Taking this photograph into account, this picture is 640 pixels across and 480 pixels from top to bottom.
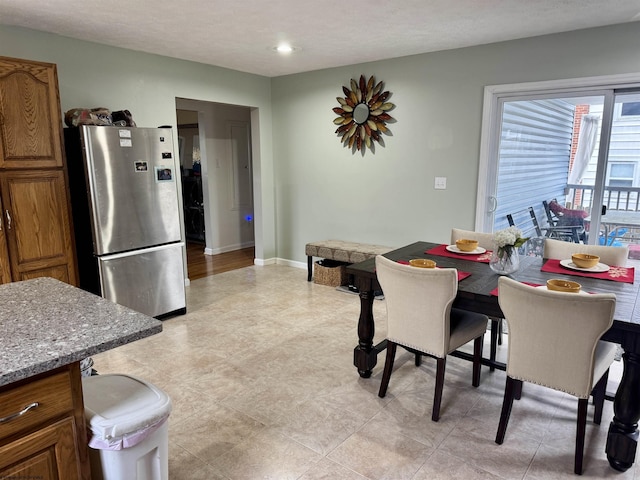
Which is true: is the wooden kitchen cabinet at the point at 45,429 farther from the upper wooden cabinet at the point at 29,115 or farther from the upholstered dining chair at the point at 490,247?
the upholstered dining chair at the point at 490,247

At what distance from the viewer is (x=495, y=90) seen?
13.0 feet

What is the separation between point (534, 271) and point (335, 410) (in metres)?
1.42

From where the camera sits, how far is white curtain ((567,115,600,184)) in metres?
3.62

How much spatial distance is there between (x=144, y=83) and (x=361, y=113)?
7.51ft

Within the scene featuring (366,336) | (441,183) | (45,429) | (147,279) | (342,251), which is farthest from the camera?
(342,251)

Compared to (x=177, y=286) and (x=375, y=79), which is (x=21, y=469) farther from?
(x=375, y=79)

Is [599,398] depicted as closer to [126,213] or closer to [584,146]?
[584,146]

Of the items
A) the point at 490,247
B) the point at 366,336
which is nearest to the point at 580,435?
the point at 366,336

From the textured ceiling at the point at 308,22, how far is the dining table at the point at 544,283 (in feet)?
5.68

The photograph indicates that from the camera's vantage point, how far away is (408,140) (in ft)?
15.1

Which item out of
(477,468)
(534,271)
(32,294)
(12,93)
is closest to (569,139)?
(534,271)

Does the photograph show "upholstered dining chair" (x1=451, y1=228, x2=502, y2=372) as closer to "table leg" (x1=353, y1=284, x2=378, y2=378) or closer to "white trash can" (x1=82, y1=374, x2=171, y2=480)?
"table leg" (x1=353, y1=284, x2=378, y2=378)

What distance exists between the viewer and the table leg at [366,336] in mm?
2773

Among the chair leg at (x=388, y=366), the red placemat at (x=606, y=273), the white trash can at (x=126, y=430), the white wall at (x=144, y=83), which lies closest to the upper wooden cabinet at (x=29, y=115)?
the white wall at (x=144, y=83)
